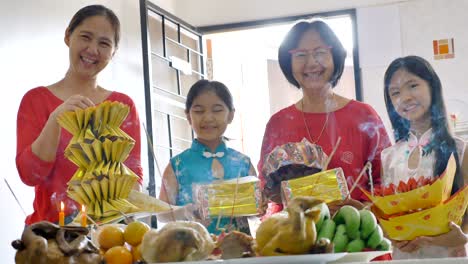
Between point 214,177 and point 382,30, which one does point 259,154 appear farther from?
point 382,30

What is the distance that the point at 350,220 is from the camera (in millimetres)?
740

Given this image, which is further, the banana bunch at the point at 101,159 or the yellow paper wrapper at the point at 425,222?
the banana bunch at the point at 101,159

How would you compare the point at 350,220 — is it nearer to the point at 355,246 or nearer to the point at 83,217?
the point at 355,246

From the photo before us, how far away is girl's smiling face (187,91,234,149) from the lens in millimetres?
1068

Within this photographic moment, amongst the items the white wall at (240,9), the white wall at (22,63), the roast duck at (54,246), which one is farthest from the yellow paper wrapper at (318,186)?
the white wall at (240,9)

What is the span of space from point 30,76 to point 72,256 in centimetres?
195

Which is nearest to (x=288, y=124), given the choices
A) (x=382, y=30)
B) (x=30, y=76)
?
(x=30, y=76)

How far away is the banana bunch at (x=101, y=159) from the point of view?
3.02ft

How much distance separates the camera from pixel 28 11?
2.58m

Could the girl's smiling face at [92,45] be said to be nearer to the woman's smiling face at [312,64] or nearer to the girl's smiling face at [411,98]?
the woman's smiling face at [312,64]

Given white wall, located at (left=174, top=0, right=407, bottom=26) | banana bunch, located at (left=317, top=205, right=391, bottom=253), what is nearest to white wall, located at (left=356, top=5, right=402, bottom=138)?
white wall, located at (left=174, top=0, right=407, bottom=26)

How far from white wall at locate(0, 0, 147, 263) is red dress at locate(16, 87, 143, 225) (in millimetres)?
1051

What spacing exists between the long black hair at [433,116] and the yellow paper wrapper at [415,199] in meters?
0.09

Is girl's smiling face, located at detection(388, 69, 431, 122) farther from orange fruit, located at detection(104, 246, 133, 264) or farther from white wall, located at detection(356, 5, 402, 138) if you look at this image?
white wall, located at detection(356, 5, 402, 138)
